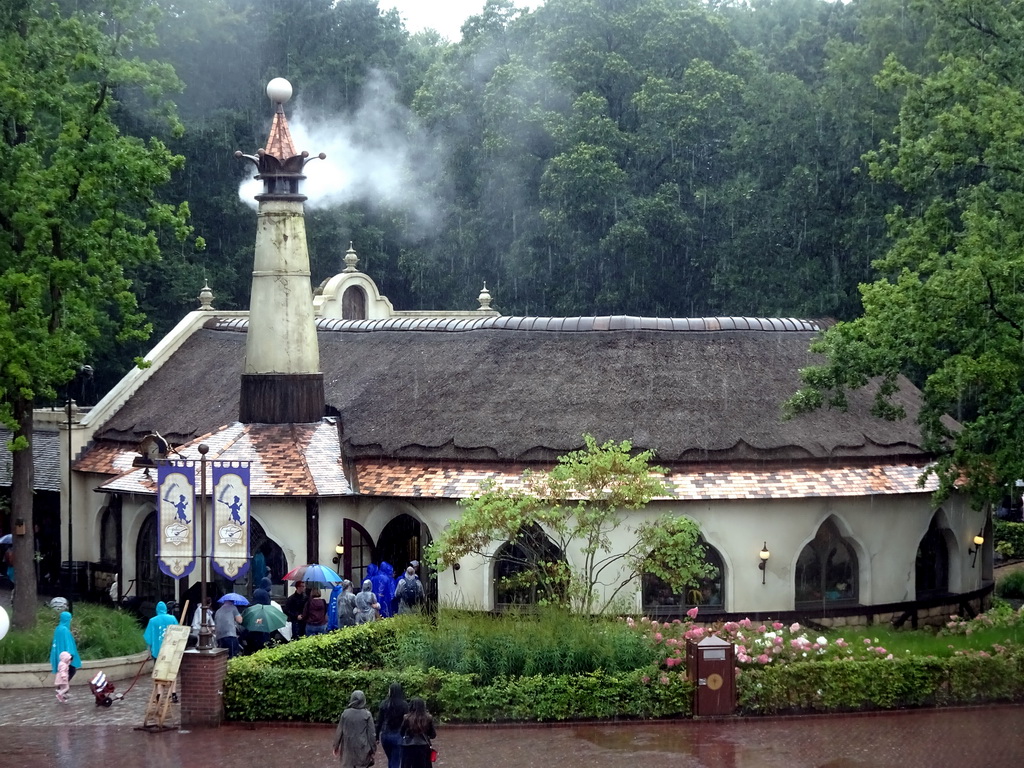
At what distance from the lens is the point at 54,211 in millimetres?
27062

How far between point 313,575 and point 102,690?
182 inches

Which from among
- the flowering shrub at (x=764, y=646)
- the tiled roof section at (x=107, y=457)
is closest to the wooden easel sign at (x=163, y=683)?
the flowering shrub at (x=764, y=646)

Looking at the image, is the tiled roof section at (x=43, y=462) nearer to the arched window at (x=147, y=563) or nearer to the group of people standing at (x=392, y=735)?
the arched window at (x=147, y=563)

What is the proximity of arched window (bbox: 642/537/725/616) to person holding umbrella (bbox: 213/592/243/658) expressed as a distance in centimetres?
758

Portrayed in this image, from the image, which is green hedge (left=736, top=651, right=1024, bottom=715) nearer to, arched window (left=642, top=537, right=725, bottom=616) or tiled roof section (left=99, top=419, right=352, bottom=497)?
arched window (left=642, top=537, right=725, bottom=616)

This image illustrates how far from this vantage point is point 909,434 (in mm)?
30953

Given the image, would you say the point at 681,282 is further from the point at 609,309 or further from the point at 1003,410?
the point at 1003,410

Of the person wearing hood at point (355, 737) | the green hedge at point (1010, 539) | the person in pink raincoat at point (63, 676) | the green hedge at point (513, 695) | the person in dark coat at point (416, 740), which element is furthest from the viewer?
the green hedge at point (1010, 539)

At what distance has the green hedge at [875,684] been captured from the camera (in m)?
21.9

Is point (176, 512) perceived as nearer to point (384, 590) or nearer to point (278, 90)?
point (384, 590)

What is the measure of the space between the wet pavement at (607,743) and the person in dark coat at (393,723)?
2.23 meters

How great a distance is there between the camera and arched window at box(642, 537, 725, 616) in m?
28.4

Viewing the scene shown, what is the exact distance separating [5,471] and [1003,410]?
987 inches

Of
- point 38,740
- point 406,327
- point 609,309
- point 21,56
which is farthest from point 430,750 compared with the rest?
point 609,309
